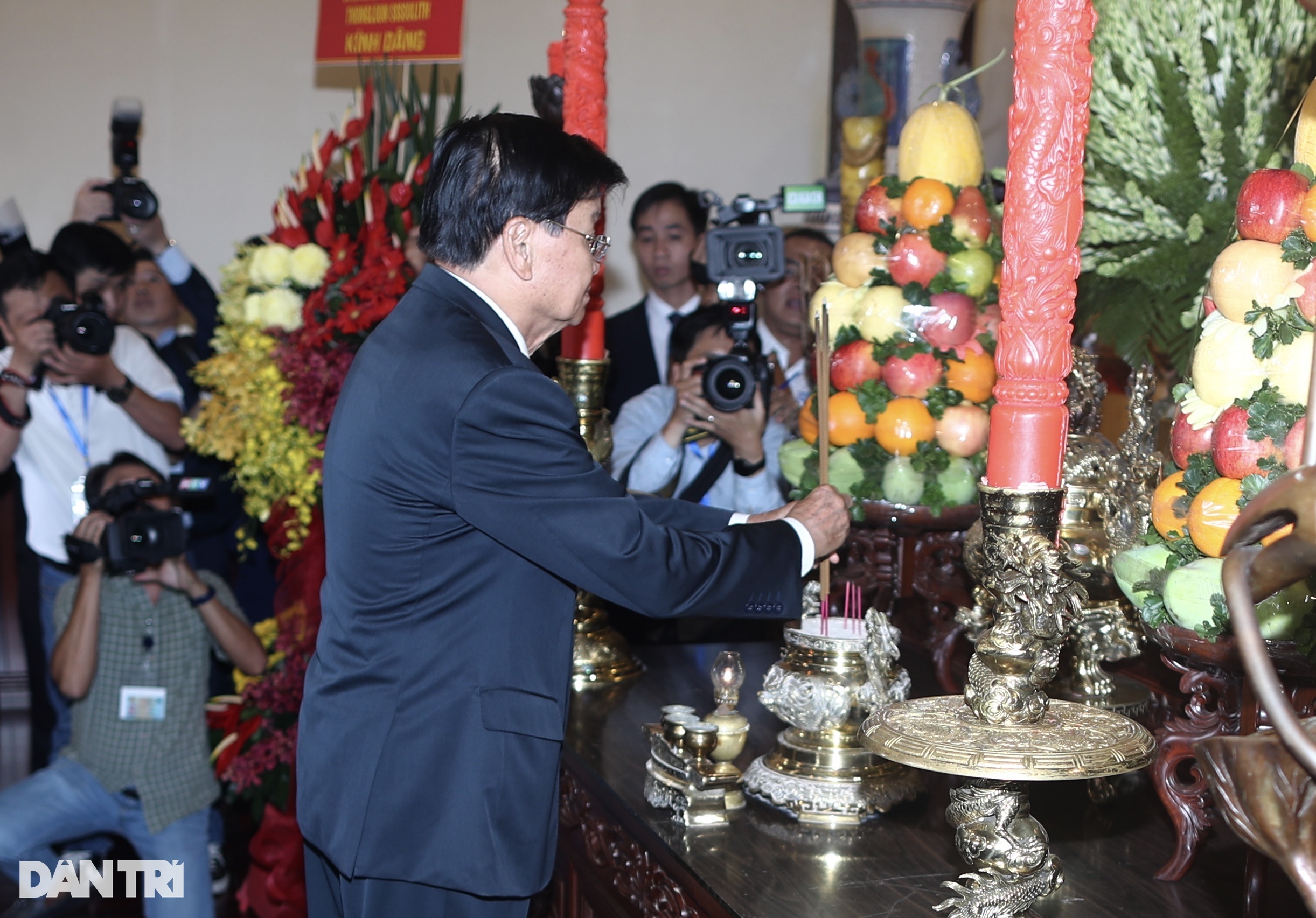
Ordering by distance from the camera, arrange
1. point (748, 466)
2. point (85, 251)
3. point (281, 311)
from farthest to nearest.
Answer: point (85, 251) → point (281, 311) → point (748, 466)

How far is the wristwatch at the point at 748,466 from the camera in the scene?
2.17m

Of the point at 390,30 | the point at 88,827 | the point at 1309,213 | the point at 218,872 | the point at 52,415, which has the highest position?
the point at 390,30

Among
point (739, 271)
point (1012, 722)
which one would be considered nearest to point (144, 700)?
point (739, 271)

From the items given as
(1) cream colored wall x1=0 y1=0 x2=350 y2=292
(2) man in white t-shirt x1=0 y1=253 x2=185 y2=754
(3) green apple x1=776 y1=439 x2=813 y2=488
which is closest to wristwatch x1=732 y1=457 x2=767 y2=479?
(3) green apple x1=776 y1=439 x2=813 y2=488

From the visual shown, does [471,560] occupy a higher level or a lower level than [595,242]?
lower

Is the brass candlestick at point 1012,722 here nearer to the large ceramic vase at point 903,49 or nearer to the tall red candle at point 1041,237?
the tall red candle at point 1041,237

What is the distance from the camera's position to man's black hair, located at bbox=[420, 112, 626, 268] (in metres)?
1.27

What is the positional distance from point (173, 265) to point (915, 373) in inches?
92.8

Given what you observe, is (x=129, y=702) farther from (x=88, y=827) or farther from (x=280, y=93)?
(x=280, y=93)

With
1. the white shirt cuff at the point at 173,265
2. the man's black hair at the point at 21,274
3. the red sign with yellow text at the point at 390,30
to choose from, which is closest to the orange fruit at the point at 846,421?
the red sign with yellow text at the point at 390,30

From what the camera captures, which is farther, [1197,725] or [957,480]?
[957,480]

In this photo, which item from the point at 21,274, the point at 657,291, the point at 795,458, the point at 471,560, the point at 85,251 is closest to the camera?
the point at 471,560

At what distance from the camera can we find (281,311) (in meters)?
2.40

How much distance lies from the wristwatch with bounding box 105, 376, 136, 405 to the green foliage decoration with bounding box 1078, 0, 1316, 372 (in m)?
2.01
